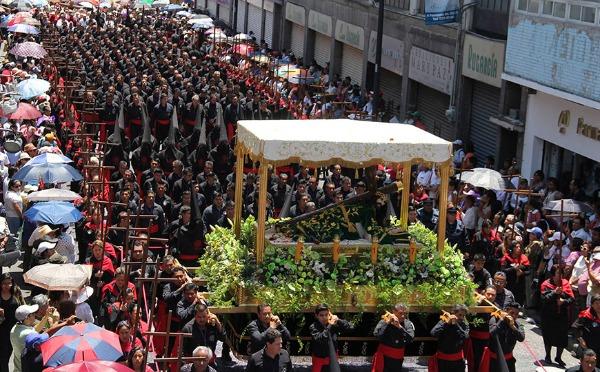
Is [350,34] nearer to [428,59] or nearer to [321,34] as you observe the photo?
[321,34]

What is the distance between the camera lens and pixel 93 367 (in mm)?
9711

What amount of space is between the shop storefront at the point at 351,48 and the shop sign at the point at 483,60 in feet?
30.6

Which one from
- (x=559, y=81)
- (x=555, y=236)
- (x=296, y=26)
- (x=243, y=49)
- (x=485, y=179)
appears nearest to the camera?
(x=555, y=236)

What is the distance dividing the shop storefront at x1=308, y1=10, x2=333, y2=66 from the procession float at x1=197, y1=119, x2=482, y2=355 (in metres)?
27.0

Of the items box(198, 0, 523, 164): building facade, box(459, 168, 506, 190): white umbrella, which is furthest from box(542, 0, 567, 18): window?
box(459, 168, 506, 190): white umbrella

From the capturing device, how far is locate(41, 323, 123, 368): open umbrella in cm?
1033

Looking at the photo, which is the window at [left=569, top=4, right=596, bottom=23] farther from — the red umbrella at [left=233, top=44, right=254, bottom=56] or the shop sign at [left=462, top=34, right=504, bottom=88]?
the red umbrella at [left=233, top=44, right=254, bottom=56]

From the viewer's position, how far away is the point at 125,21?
5034cm

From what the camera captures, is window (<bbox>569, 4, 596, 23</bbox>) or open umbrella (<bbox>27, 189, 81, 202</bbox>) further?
window (<bbox>569, 4, 596, 23</bbox>)

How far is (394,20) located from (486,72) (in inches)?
321

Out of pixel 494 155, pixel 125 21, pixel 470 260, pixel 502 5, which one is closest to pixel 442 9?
pixel 502 5

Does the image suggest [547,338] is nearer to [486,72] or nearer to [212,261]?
[212,261]

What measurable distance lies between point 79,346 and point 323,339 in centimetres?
286

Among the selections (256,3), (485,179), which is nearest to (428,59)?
(485,179)
